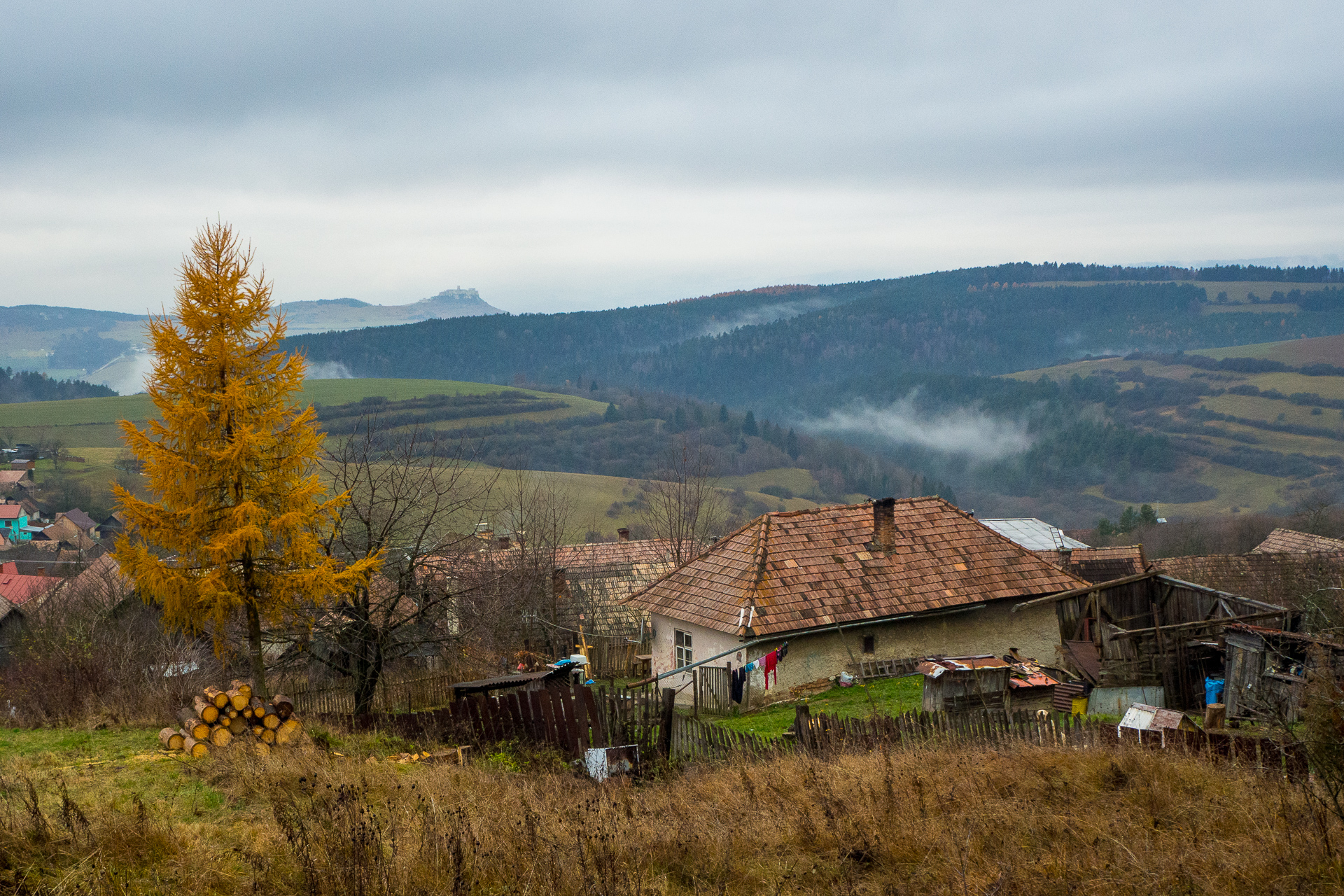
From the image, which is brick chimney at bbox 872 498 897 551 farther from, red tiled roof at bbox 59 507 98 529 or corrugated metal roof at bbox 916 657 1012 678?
red tiled roof at bbox 59 507 98 529

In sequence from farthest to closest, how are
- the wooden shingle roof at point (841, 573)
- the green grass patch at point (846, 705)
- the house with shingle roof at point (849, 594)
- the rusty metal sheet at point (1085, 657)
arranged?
1. the wooden shingle roof at point (841, 573)
2. the house with shingle roof at point (849, 594)
3. the rusty metal sheet at point (1085, 657)
4. the green grass patch at point (846, 705)

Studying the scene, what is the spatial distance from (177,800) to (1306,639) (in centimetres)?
1817

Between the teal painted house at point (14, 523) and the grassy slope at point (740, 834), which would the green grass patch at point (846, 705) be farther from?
the teal painted house at point (14, 523)

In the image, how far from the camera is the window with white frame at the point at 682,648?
25312mm

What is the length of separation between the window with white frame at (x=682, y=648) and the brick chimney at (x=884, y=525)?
5.67 meters

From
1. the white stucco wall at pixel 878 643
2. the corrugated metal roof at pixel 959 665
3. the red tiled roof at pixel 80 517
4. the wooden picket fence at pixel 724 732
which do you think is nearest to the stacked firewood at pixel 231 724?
the wooden picket fence at pixel 724 732

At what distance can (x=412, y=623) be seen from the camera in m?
→ 20.3

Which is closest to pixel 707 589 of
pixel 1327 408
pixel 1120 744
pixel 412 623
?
pixel 412 623

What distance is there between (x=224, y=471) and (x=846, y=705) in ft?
44.3

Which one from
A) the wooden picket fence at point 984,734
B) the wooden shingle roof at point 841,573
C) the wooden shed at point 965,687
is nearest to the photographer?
the wooden picket fence at point 984,734

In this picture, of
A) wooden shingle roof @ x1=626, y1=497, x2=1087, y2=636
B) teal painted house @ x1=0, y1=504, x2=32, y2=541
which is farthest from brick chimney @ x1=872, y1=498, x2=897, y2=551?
teal painted house @ x1=0, y1=504, x2=32, y2=541

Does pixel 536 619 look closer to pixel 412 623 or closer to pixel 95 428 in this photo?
pixel 412 623

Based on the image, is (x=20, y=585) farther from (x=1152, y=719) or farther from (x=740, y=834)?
(x=740, y=834)

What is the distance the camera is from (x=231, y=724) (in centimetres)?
1413
